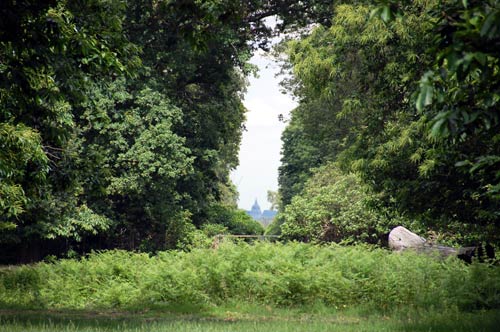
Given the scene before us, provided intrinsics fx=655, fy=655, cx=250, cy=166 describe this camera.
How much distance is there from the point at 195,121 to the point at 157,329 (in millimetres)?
27659

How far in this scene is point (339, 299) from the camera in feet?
54.2

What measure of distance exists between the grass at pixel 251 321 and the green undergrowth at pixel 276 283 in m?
0.80

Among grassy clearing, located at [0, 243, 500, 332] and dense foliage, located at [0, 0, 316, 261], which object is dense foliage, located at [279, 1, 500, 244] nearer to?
grassy clearing, located at [0, 243, 500, 332]

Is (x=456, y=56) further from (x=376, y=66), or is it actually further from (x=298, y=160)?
(x=298, y=160)

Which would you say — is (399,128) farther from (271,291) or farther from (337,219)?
(337,219)

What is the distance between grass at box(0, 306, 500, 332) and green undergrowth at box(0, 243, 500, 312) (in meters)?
0.80

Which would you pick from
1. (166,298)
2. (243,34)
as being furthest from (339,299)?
(243,34)

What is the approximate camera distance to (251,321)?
13.6 metres

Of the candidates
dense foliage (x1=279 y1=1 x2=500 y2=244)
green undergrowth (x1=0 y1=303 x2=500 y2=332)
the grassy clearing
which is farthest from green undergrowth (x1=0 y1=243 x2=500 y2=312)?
dense foliage (x1=279 y1=1 x2=500 y2=244)

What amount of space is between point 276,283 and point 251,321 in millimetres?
3199

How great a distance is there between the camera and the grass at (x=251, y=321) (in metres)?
11.1

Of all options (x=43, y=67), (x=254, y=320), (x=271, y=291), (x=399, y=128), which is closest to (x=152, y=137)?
(x=399, y=128)

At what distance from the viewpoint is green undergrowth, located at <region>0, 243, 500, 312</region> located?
50.2 ft

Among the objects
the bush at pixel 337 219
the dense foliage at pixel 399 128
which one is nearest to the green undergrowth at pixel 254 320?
the dense foliage at pixel 399 128
